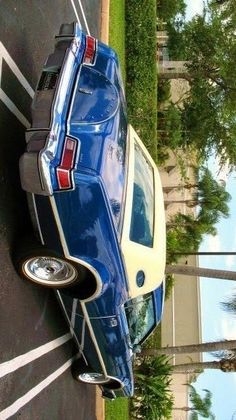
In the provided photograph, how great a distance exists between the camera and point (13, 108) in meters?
6.76

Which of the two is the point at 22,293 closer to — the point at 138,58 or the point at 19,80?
the point at 19,80

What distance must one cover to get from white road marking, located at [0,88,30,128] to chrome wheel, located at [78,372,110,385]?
3783 millimetres

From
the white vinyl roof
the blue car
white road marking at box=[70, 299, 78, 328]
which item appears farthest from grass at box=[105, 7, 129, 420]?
the white vinyl roof

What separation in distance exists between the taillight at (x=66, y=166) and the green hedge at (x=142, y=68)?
36.4 ft

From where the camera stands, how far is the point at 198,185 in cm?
2888

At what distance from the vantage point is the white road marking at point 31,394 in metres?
5.98

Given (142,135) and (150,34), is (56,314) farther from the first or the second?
(150,34)

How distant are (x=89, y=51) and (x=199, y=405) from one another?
3090 centimetres

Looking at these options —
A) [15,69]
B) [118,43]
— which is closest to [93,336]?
[15,69]

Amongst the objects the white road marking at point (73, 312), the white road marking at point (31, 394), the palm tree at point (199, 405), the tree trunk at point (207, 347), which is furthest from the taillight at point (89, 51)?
the palm tree at point (199, 405)

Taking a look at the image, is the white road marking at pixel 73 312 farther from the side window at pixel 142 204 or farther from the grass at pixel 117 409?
the grass at pixel 117 409

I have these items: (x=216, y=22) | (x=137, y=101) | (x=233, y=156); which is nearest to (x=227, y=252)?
(x=233, y=156)

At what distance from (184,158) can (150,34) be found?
7.13 metres

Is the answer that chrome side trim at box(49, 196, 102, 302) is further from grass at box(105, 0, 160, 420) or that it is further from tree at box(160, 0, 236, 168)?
tree at box(160, 0, 236, 168)
